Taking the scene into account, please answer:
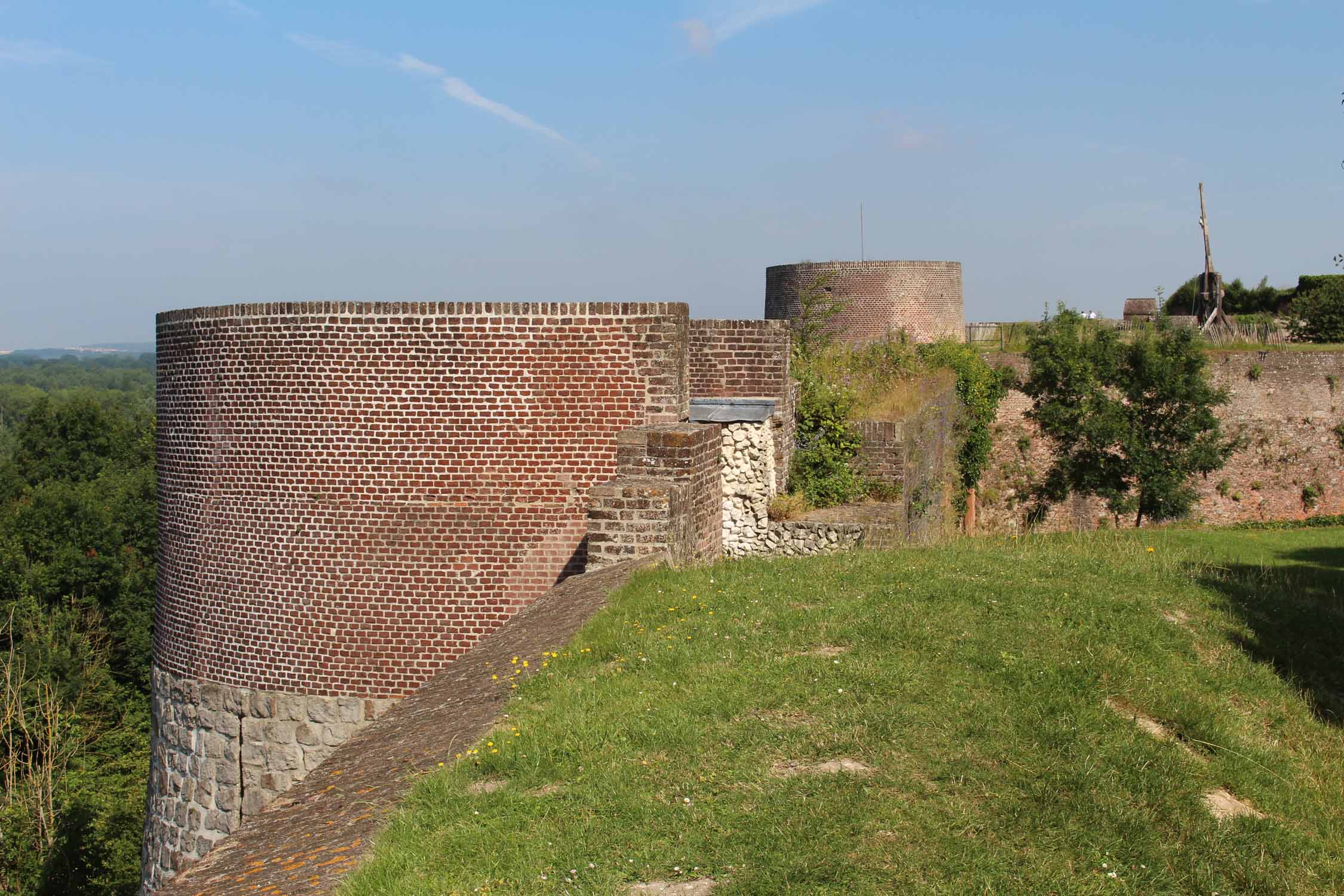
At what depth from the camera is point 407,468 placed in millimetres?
11305

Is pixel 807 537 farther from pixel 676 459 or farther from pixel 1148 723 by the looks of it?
pixel 1148 723

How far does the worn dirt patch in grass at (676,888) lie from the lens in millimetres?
3842

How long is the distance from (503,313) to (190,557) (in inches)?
189

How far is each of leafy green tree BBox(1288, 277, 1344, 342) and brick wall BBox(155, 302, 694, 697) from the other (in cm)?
3360

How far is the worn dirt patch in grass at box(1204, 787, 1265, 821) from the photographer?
485 centimetres

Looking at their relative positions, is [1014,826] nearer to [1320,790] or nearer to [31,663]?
[1320,790]

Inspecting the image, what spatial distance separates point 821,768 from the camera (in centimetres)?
477

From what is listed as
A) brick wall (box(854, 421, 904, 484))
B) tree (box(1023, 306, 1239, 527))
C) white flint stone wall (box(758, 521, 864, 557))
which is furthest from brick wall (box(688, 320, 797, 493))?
tree (box(1023, 306, 1239, 527))

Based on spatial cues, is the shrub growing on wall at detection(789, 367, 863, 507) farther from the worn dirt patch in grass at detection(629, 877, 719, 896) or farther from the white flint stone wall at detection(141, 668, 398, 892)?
the worn dirt patch in grass at detection(629, 877, 719, 896)

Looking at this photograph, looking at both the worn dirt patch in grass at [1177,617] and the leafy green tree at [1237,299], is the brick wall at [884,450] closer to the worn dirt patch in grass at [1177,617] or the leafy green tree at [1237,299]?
the worn dirt patch in grass at [1177,617]

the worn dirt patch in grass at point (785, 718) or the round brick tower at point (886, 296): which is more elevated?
the round brick tower at point (886, 296)

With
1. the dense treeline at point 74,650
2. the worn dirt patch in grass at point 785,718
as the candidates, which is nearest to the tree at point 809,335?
the worn dirt patch in grass at point 785,718

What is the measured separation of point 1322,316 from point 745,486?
107ft

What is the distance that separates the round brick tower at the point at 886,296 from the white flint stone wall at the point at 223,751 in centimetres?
2466
